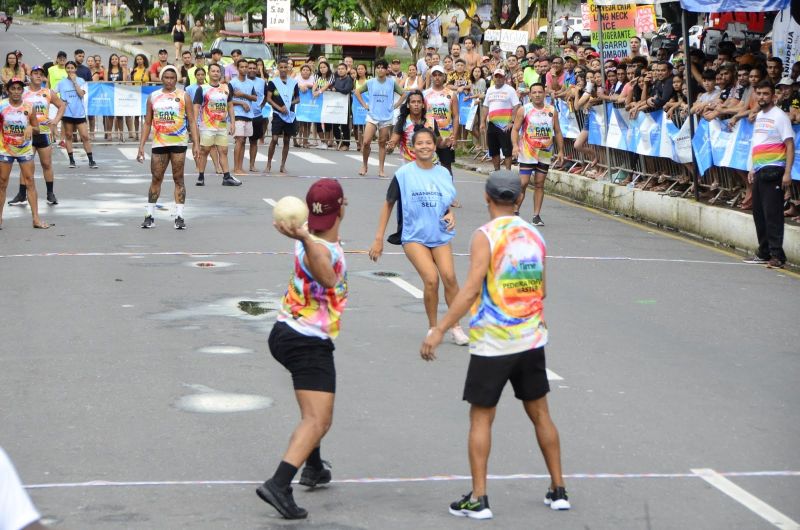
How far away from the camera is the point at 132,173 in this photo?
22688 millimetres

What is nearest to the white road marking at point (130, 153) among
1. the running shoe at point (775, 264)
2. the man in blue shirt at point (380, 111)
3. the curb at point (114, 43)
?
the man in blue shirt at point (380, 111)

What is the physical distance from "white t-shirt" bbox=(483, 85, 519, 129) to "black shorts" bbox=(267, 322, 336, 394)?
14.6m

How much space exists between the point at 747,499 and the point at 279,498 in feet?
7.67

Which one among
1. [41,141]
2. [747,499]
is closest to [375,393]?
[747,499]

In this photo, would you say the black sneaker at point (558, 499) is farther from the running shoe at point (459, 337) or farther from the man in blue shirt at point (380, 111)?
the man in blue shirt at point (380, 111)

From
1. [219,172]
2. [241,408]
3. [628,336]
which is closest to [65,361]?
[241,408]

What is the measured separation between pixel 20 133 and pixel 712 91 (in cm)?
903

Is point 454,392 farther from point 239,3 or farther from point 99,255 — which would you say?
point 239,3

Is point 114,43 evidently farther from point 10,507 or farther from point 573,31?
point 10,507

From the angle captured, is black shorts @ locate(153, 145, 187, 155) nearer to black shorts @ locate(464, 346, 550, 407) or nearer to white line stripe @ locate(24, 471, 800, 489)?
white line stripe @ locate(24, 471, 800, 489)

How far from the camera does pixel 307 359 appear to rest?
6.18m

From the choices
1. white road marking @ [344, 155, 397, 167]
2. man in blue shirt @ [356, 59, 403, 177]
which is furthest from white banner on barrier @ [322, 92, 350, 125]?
man in blue shirt @ [356, 59, 403, 177]

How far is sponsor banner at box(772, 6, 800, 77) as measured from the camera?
18.8 meters

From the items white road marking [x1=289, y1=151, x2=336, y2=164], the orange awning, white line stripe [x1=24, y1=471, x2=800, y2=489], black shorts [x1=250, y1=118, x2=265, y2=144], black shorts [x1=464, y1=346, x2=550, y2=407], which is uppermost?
the orange awning
